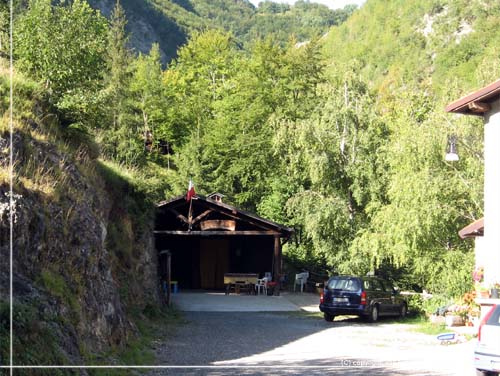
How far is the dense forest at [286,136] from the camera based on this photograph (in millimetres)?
16922

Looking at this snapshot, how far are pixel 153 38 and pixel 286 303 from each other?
288 ft

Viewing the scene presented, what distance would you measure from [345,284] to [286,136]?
48.1 feet

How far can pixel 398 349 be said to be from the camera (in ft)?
49.4

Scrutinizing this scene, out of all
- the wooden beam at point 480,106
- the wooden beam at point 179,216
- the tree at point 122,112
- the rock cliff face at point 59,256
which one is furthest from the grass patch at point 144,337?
the tree at point 122,112

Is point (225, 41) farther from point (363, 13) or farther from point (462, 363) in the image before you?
point (363, 13)

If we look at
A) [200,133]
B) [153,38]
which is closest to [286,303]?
[200,133]

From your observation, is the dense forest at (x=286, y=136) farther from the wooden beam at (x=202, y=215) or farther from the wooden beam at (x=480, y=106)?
the wooden beam at (x=480, y=106)

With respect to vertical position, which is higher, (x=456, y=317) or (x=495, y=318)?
(x=495, y=318)

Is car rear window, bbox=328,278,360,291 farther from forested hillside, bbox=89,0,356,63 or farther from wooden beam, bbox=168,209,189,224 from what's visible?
forested hillside, bbox=89,0,356,63

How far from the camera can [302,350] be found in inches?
569

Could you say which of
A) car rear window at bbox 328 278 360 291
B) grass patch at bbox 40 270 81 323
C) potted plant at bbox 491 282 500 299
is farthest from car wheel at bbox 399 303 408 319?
grass patch at bbox 40 270 81 323

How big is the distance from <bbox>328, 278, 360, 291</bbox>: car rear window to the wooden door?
13.7 meters

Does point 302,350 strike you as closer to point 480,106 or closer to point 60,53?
point 480,106

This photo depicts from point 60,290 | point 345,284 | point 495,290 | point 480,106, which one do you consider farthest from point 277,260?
point 60,290
